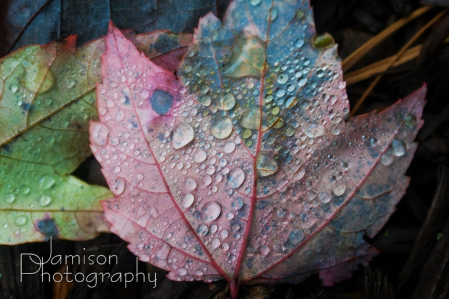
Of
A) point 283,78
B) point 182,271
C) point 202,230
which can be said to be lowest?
point 182,271

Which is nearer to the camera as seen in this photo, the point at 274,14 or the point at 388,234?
the point at 274,14

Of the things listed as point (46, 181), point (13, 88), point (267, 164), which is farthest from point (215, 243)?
point (13, 88)

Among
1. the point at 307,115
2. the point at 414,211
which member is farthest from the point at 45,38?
the point at 414,211

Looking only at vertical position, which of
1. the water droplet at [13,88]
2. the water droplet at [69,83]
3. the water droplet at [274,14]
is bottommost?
the water droplet at [69,83]

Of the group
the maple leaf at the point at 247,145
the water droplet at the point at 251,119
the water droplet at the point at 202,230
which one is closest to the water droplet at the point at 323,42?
the maple leaf at the point at 247,145

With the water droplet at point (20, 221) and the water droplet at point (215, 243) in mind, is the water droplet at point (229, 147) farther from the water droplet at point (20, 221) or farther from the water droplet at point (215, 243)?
the water droplet at point (20, 221)

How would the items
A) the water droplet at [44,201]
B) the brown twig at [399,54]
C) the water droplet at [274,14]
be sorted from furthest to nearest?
1. the brown twig at [399,54]
2. the water droplet at [44,201]
3. the water droplet at [274,14]

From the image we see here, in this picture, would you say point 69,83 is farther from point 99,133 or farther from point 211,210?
point 211,210
